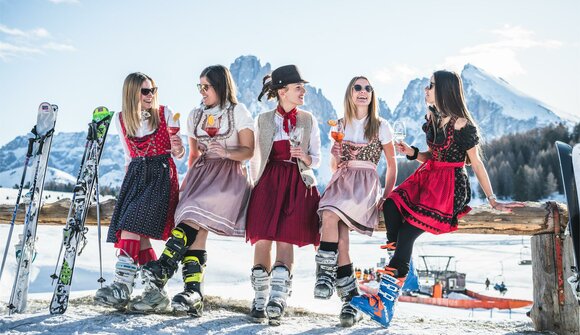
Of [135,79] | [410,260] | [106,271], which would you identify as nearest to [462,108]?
[410,260]

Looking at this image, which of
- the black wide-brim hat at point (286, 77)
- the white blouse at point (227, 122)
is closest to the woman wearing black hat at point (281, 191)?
the black wide-brim hat at point (286, 77)

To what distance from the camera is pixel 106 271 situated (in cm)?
1222

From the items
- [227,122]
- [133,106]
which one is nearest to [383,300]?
[227,122]

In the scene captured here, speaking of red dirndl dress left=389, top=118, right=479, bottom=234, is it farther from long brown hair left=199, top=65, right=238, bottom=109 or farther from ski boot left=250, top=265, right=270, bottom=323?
long brown hair left=199, top=65, right=238, bottom=109

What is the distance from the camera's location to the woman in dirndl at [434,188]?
3.66 meters

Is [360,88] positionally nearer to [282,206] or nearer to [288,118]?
[288,118]

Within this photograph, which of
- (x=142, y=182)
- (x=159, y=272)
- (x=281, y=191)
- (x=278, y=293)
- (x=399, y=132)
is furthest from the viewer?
Answer: (x=142, y=182)

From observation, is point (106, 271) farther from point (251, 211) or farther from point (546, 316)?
point (546, 316)

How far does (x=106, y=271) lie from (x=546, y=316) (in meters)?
10.2

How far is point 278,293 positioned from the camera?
12.2 ft

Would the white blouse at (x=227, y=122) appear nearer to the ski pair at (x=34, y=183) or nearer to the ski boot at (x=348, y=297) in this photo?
the ski pair at (x=34, y=183)

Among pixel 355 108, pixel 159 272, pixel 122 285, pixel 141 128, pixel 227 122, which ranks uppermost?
pixel 355 108

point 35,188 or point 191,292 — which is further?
point 35,188

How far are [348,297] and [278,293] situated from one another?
497 millimetres
